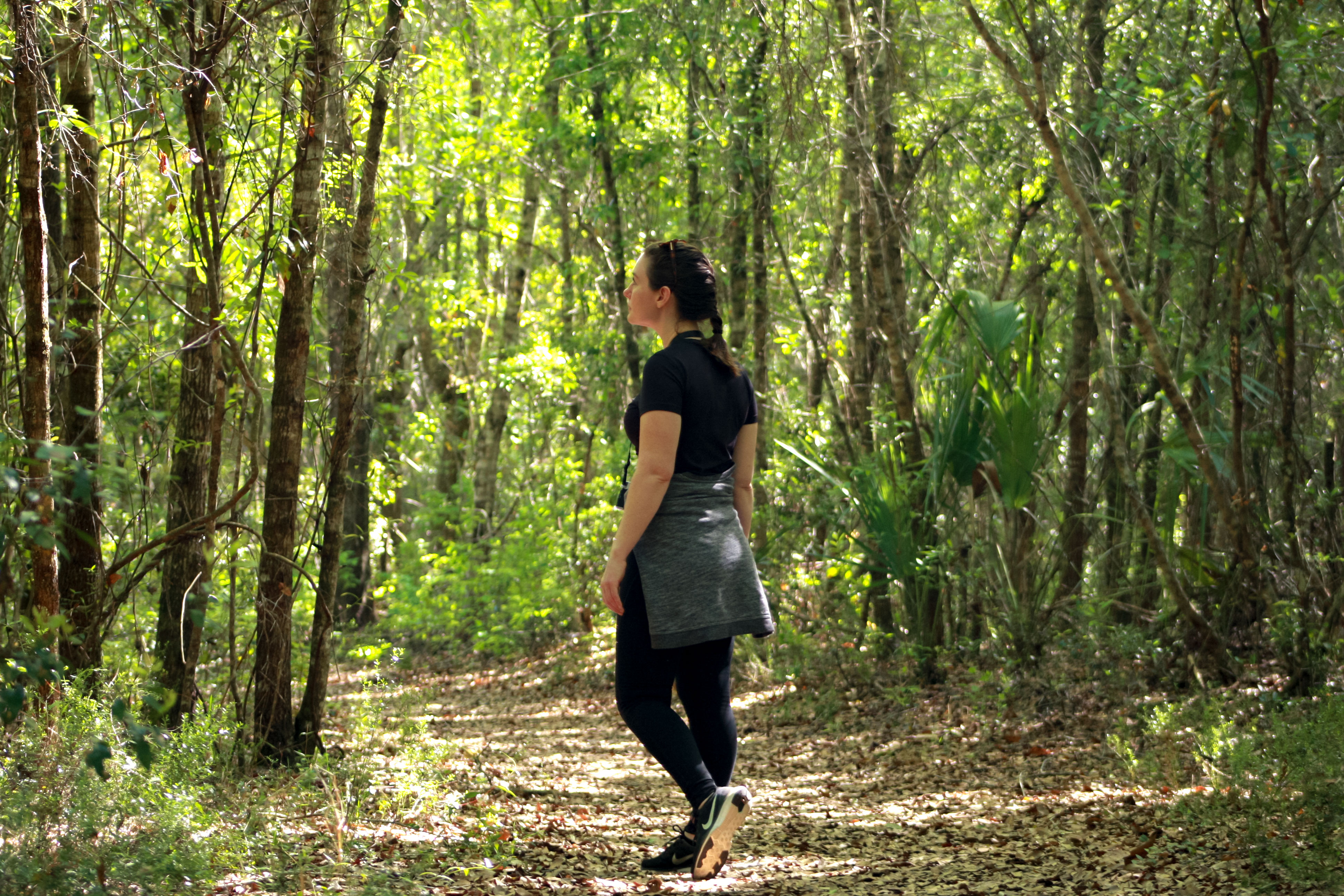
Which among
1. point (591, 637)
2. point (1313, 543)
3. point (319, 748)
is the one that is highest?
point (1313, 543)

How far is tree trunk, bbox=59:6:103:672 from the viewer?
4039mm

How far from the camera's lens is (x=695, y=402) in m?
3.38

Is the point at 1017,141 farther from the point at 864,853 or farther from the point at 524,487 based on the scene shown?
the point at 524,487

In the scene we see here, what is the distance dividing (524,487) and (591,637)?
17.0ft

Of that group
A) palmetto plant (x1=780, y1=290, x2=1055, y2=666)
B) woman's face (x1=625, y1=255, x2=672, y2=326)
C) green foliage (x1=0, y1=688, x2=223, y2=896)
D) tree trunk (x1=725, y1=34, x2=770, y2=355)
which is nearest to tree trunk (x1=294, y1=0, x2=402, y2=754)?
green foliage (x1=0, y1=688, x2=223, y2=896)

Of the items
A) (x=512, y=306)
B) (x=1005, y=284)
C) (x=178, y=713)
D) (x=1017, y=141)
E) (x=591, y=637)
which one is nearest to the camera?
(x=178, y=713)

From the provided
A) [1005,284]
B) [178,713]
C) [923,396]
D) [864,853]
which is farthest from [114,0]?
[1005,284]

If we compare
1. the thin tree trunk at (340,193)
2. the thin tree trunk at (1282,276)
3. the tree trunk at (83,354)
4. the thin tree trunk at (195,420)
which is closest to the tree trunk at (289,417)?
the thin tree trunk at (340,193)

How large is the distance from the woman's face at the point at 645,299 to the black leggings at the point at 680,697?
0.80 m

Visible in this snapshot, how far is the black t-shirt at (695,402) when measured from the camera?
331 centimetres

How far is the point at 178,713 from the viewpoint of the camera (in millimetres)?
4434

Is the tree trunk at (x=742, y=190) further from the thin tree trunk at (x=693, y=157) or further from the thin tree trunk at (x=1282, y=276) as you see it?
the thin tree trunk at (x=1282, y=276)

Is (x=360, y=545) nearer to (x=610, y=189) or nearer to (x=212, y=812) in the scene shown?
(x=610, y=189)

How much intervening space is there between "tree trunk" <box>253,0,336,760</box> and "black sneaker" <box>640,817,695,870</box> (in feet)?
6.28
